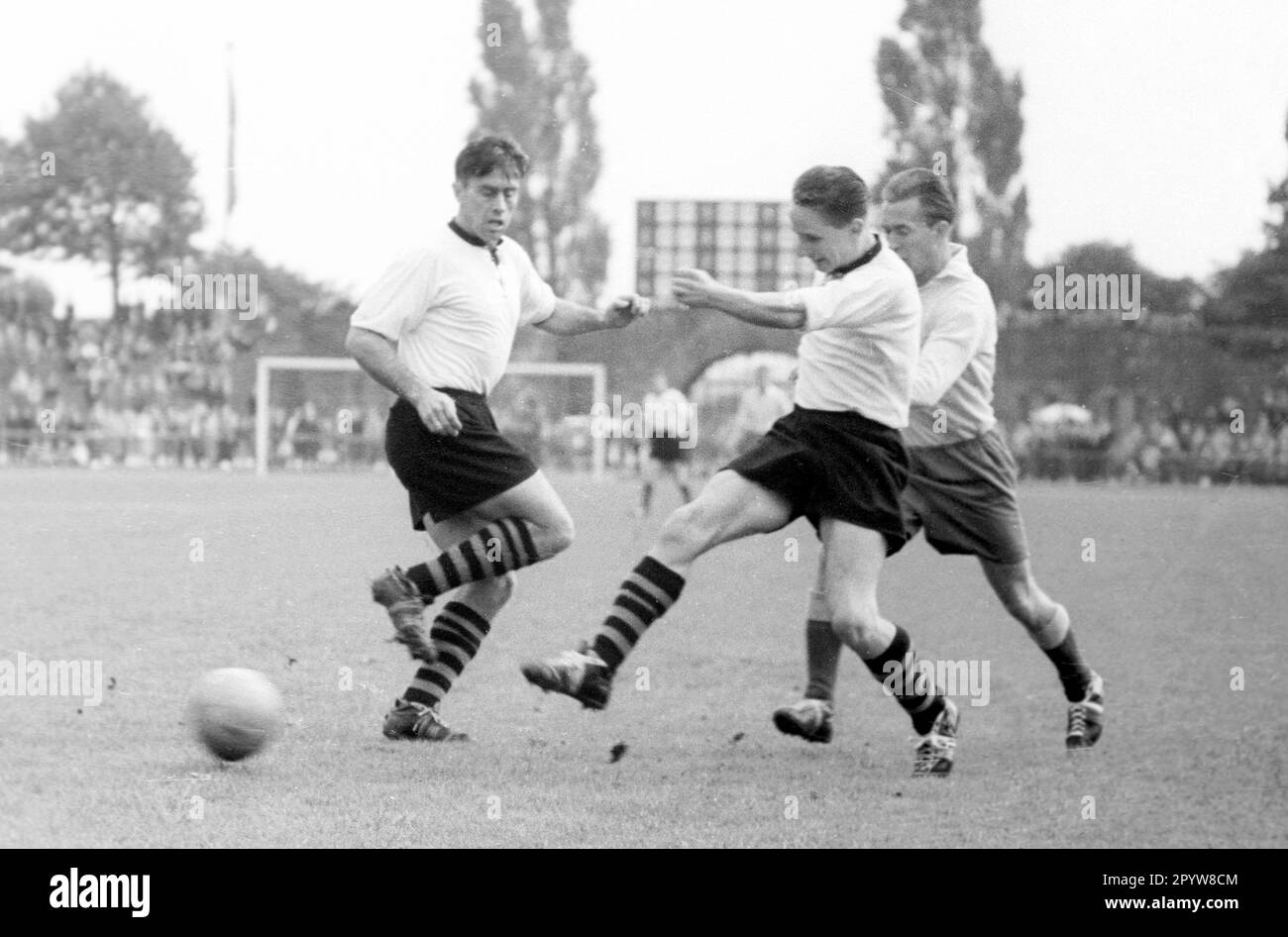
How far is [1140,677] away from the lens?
27.0 feet

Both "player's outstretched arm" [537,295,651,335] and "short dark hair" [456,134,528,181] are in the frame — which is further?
"player's outstretched arm" [537,295,651,335]

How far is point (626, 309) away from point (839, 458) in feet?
2.91

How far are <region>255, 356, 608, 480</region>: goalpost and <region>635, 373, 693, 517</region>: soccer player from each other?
57 centimetres

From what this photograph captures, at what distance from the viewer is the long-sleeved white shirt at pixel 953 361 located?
19.7 ft

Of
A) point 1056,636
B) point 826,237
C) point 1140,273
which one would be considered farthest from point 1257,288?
point 826,237

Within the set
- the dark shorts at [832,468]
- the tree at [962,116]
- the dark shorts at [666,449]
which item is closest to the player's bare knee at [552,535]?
the dark shorts at [832,468]

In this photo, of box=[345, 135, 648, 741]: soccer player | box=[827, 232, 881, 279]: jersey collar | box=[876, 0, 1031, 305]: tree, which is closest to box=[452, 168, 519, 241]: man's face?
box=[345, 135, 648, 741]: soccer player

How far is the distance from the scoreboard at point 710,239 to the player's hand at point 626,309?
419cm

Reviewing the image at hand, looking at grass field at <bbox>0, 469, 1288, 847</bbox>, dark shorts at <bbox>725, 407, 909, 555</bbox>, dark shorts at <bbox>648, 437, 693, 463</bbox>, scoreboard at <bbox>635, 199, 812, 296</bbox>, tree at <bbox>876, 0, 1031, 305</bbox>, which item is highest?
tree at <bbox>876, 0, 1031, 305</bbox>

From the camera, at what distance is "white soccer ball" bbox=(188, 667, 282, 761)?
5.41 meters

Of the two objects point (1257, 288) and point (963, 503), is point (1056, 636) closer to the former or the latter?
point (963, 503)

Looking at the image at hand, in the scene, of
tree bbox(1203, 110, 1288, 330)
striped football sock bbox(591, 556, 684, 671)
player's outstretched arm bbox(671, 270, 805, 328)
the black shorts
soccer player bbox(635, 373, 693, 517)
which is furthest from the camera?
soccer player bbox(635, 373, 693, 517)

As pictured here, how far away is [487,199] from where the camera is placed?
19.2ft

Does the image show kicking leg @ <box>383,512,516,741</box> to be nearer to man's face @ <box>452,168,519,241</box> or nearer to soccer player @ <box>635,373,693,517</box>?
man's face @ <box>452,168,519,241</box>
